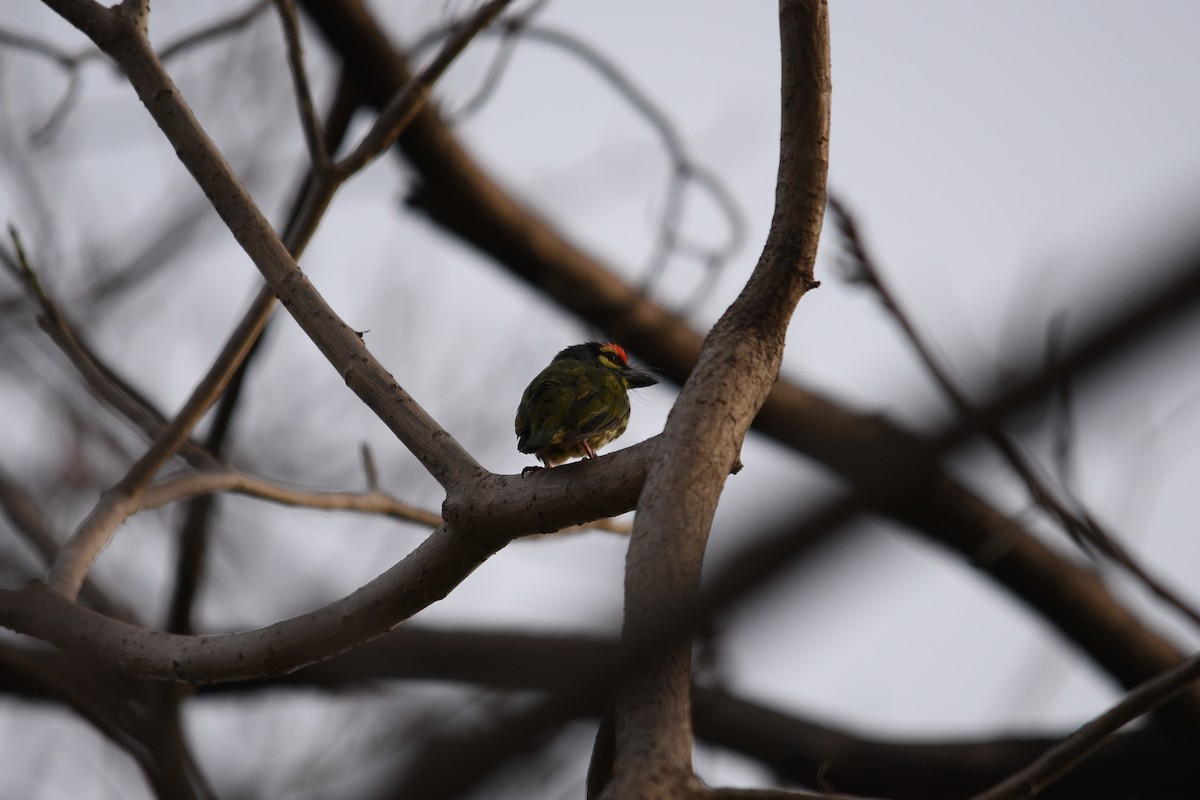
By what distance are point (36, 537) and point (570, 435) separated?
216 cm

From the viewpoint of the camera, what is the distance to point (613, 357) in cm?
474

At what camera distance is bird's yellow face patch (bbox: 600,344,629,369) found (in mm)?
4629

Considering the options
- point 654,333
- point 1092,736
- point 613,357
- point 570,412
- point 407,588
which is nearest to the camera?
point 1092,736

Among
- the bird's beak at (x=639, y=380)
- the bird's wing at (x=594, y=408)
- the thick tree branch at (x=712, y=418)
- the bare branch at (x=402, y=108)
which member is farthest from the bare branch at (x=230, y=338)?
the bird's beak at (x=639, y=380)

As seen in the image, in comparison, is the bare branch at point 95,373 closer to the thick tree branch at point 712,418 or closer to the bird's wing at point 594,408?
the bird's wing at point 594,408

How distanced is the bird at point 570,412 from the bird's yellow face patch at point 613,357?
47 centimetres

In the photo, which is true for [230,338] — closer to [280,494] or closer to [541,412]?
[280,494]

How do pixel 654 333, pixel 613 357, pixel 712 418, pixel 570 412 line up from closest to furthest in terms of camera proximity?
pixel 712 418 < pixel 570 412 < pixel 613 357 < pixel 654 333

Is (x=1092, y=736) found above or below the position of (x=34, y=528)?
below

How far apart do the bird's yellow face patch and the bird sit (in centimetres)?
47

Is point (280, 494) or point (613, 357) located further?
point (613, 357)

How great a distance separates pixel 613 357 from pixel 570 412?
1.15 meters

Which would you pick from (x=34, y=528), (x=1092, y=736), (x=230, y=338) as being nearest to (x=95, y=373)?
(x=230, y=338)

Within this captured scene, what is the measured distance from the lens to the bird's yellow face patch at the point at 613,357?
463 centimetres
